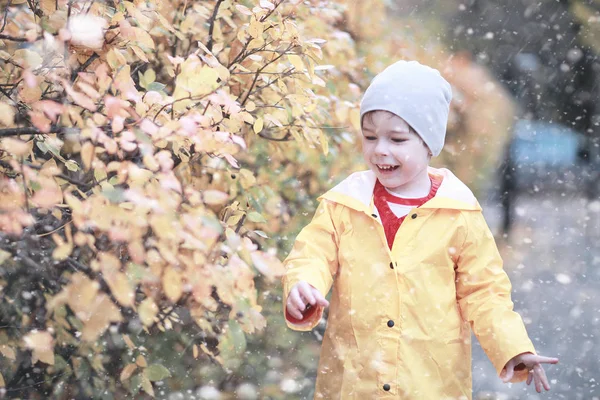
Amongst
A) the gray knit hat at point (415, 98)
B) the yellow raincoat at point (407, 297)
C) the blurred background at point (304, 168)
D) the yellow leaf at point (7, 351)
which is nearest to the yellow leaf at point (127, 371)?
the blurred background at point (304, 168)

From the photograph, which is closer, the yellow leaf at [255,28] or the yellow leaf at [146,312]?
the yellow leaf at [146,312]

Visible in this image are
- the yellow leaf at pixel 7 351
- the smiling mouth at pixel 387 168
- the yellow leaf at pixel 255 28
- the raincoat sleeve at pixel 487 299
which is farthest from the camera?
the yellow leaf at pixel 7 351

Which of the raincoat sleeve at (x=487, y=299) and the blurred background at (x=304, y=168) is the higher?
the raincoat sleeve at (x=487, y=299)

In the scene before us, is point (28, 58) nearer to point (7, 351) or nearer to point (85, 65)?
point (85, 65)

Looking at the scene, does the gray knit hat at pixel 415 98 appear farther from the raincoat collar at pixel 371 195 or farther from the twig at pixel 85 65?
the twig at pixel 85 65

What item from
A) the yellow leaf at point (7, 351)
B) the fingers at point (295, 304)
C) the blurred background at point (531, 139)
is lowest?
the blurred background at point (531, 139)

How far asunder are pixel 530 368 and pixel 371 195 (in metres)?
0.70

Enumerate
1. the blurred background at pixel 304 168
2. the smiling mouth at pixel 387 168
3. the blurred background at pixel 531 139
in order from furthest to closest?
1. the blurred background at pixel 531 139
2. the blurred background at pixel 304 168
3. the smiling mouth at pixel 387 168

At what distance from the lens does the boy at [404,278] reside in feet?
6.91

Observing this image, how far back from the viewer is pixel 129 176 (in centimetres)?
199

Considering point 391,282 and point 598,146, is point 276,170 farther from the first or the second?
point 598,146

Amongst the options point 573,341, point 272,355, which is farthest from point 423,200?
point 573,341

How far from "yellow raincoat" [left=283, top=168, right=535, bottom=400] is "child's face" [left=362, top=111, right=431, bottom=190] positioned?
11cm

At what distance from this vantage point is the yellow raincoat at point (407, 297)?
6.92ft
